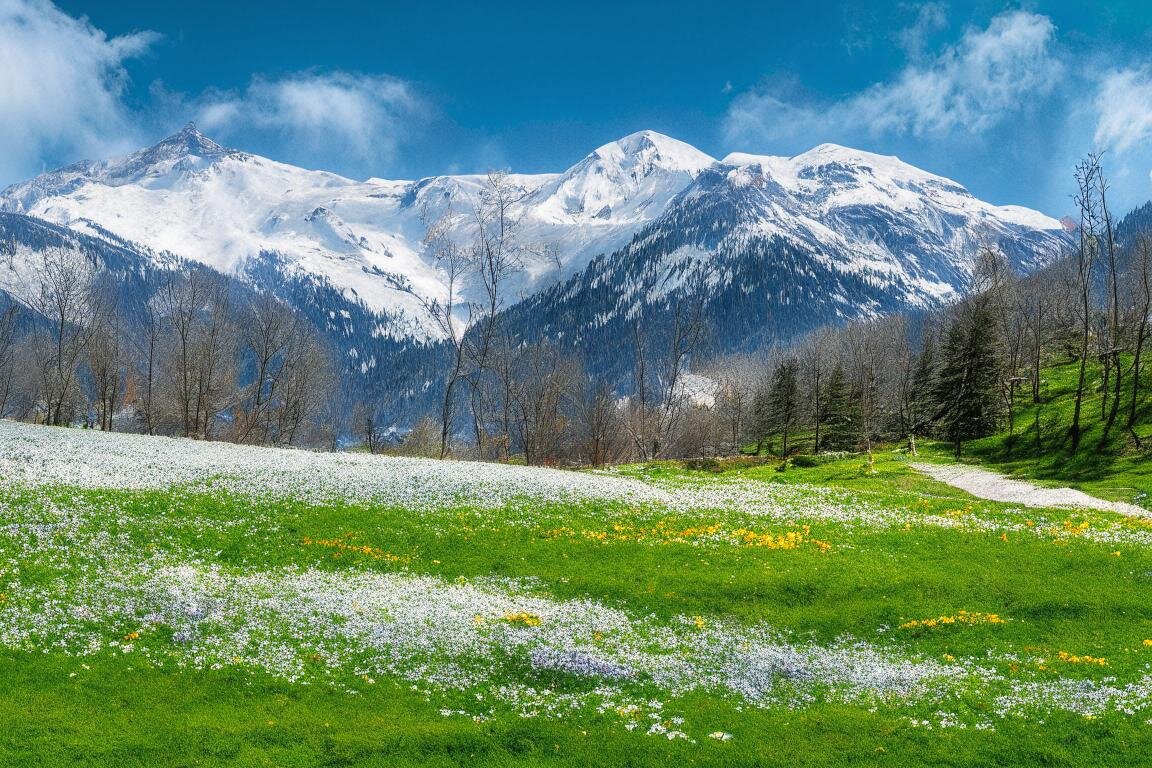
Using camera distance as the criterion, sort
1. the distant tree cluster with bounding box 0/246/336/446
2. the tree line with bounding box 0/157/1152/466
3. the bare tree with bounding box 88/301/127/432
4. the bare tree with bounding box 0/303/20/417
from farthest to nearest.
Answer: the bare tree with bounding box 0/303/20/417 < the bare tree with bounding box 88/301/127/432 < the distant tree cluster with bounding box 0/246/336/446 < the tree line with bounding box 0/157/1152/466

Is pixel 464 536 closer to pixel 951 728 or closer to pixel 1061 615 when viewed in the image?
pixel 951 728

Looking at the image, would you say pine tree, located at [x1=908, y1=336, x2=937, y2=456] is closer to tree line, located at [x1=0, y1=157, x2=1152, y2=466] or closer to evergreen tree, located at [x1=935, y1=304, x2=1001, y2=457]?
tree line, located at [x1=0, y1=157, x2=1152, y2=466]

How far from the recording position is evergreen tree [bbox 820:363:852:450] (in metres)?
110

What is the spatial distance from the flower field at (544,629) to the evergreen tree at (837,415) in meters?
75.2

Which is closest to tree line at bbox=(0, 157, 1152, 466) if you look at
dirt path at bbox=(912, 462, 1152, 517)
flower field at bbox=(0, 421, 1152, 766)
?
dirt path at bbox=(912, 462, 1152, 517)

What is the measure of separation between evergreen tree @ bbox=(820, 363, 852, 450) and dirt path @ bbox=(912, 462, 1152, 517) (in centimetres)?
4177

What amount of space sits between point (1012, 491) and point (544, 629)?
42255 millimetres

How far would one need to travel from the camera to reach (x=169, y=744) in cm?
1448

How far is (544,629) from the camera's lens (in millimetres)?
21266

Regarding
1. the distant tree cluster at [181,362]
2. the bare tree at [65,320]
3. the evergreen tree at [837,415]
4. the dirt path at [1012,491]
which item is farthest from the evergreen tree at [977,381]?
the bare tree at [65,320]

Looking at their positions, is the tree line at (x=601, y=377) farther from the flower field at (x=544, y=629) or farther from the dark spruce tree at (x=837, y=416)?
the flower field at (x=544, y=629)

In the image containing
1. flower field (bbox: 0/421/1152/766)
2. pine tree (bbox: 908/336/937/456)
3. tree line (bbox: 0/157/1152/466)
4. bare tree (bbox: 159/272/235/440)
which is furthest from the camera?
pine tree (bbox: 908/336/937/456)

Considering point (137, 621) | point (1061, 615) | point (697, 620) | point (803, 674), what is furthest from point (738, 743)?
point (137, 621)

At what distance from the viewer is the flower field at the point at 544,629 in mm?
15211
